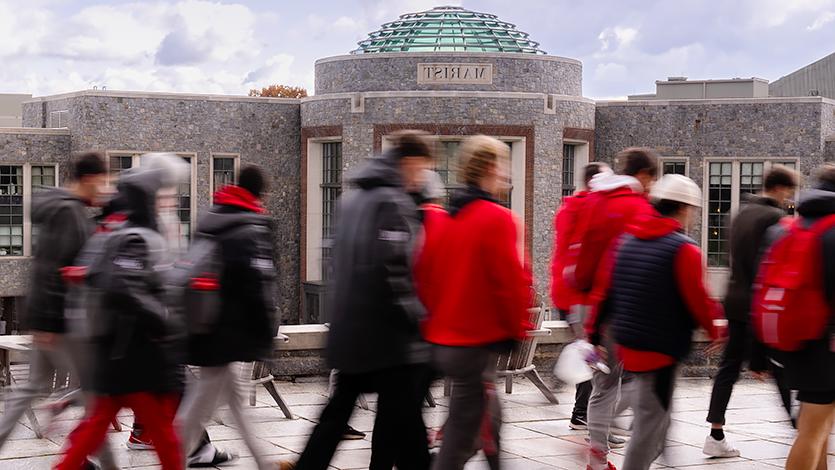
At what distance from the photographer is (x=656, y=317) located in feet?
21.1

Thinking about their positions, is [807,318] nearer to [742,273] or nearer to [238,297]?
[742,273]

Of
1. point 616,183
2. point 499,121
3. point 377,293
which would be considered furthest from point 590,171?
point 499,121

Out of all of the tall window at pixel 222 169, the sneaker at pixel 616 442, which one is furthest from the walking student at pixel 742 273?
the tall window at pixel 222 169

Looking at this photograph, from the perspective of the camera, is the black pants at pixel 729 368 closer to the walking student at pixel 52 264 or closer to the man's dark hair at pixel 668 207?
the man's dark hair at pixel 668 207

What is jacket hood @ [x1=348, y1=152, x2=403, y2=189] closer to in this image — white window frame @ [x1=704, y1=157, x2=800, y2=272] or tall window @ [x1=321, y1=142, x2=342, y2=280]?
tall window @ [x1=321, y1=142, x2=342, y2=280]

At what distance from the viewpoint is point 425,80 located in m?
35.6

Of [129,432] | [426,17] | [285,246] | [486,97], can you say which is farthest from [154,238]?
[426,17]

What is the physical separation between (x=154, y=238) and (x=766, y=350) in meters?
3.33

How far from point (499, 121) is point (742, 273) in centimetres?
2573

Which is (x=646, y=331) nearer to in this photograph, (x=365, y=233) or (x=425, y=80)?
(x=365, y=233)

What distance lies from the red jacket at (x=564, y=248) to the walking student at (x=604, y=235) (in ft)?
0.49

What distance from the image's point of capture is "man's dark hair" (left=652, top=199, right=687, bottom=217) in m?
6.61

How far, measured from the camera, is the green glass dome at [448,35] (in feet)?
125

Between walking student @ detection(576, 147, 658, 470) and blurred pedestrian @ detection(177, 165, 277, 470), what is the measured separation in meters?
1.89
